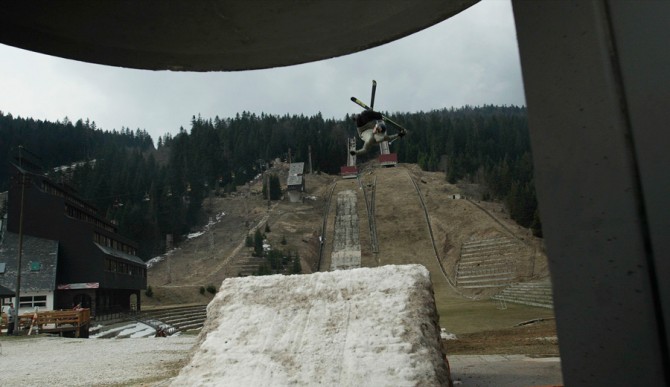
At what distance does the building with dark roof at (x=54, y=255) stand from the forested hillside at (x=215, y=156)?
40654mm

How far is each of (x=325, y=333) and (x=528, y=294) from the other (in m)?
33.0

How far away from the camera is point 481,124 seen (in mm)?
147250

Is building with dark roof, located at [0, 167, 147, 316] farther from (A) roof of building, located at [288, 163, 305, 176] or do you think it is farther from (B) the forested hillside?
(A) roof of building, located at [288, 163, 305, 176]

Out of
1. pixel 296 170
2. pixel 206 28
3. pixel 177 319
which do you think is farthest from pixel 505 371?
pixel 296 170

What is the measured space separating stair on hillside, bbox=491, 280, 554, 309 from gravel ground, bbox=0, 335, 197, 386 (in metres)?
23.3

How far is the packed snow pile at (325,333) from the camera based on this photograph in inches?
205

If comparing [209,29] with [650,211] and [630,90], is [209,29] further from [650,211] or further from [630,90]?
[650,211]

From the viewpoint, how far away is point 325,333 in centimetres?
585

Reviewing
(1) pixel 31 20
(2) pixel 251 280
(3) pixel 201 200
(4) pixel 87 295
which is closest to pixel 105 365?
(2) pixel 251 280

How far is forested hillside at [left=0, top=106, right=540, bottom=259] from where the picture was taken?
91.4m

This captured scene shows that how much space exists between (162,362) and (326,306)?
633 centimetres

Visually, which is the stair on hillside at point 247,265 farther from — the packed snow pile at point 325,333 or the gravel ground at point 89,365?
the packed snow pile at point 325,333

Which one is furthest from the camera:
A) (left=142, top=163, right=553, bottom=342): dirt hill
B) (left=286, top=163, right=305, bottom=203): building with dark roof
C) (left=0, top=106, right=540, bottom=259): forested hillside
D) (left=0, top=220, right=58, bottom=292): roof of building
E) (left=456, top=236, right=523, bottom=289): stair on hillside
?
(left=286, top=163, right=305, bottom=203): building with dark roof

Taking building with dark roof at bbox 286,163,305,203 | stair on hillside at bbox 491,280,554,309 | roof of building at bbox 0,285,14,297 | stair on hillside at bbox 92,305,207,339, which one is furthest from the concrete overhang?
building with dark roof at bbox 286,163,305,203
